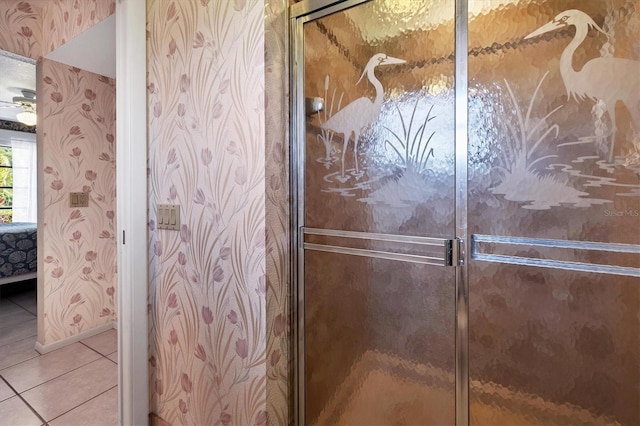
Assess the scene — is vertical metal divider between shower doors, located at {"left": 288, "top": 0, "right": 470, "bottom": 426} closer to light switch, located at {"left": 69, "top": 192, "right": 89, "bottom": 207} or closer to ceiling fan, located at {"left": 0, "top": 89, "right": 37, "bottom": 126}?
light switch, located at {"left": 69, "top": 192, "right": 89, "bottom": 207}

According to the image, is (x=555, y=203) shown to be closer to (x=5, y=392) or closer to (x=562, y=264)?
(x=562, y=264)

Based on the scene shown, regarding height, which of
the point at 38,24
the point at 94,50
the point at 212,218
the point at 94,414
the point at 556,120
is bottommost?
the point at 94,414

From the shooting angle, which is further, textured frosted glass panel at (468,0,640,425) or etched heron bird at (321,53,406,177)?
etched heron bird at (321,53,406,177)

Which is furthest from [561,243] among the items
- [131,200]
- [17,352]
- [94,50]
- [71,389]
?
[17,352]

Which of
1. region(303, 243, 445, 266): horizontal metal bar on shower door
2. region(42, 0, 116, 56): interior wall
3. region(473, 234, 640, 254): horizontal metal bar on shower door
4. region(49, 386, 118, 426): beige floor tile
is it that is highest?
region(42, 0, 116, 56): interior wall

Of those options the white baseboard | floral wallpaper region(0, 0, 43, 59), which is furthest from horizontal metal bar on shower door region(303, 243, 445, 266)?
floral wallpaper region(0, 0, 43, 59)

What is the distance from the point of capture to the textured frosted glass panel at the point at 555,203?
0.79m

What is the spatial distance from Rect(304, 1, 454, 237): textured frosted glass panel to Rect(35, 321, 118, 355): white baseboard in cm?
248

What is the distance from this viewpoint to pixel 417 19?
40.3 inches

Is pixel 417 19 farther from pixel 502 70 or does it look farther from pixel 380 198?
pixel 380 198

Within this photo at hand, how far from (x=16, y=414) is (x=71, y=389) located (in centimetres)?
25

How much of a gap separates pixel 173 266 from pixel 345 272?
2.67ft

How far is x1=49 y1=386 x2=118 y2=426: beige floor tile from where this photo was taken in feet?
5.25

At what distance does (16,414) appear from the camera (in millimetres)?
1643
